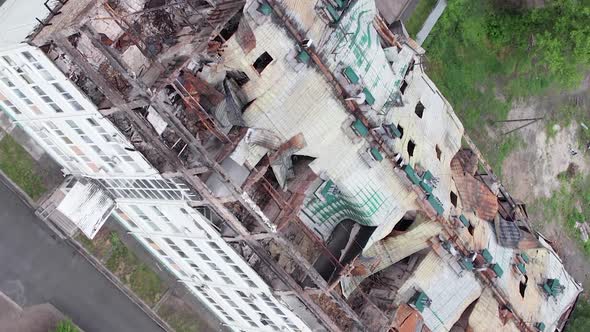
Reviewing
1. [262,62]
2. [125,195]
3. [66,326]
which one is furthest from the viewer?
[66,326]

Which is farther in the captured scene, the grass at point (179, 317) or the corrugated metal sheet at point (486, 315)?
the grass at point (179, 317)

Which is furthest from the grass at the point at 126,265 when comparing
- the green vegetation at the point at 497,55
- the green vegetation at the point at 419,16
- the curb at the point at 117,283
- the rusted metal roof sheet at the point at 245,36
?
the green vegetation at the point at 419,16

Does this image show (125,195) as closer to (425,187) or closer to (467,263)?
(425,187)

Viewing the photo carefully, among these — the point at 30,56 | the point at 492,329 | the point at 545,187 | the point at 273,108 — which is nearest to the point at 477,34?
the point at 545,187

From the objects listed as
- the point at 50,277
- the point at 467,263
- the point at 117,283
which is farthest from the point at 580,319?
the point at 50,277

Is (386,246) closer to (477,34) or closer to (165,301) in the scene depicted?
(165,301)

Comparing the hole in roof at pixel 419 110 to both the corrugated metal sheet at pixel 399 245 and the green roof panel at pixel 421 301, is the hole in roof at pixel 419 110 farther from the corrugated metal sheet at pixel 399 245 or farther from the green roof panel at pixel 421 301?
the green roof panel at pixel 421 301
